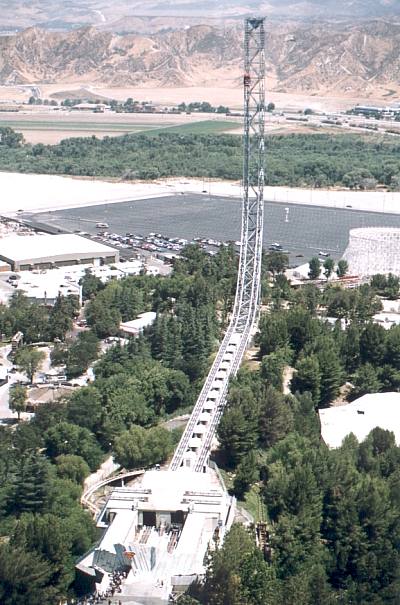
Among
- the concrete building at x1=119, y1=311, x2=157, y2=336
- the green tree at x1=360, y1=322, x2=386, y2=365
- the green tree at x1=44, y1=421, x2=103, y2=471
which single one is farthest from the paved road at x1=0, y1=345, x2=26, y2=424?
the green tree at x1=360, y1=322, x2=386, y2=365

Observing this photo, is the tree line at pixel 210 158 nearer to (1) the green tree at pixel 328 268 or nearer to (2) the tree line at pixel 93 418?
(1) the green tree at pixel 328 268

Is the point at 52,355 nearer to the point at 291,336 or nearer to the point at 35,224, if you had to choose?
the point at 291,336

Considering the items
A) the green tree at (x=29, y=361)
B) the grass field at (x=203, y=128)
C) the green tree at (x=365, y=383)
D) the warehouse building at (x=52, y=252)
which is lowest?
the grass field at (x=203, y=128)

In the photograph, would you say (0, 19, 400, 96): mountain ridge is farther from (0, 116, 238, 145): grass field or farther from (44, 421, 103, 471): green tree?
(44, 421, 103, 471): green tree

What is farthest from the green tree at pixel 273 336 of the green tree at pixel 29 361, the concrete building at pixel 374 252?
the concrete building at pixel 374 252

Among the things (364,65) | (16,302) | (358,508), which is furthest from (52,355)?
(364,65)

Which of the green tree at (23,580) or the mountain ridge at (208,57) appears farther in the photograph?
the mountain ridge at (208,57)
